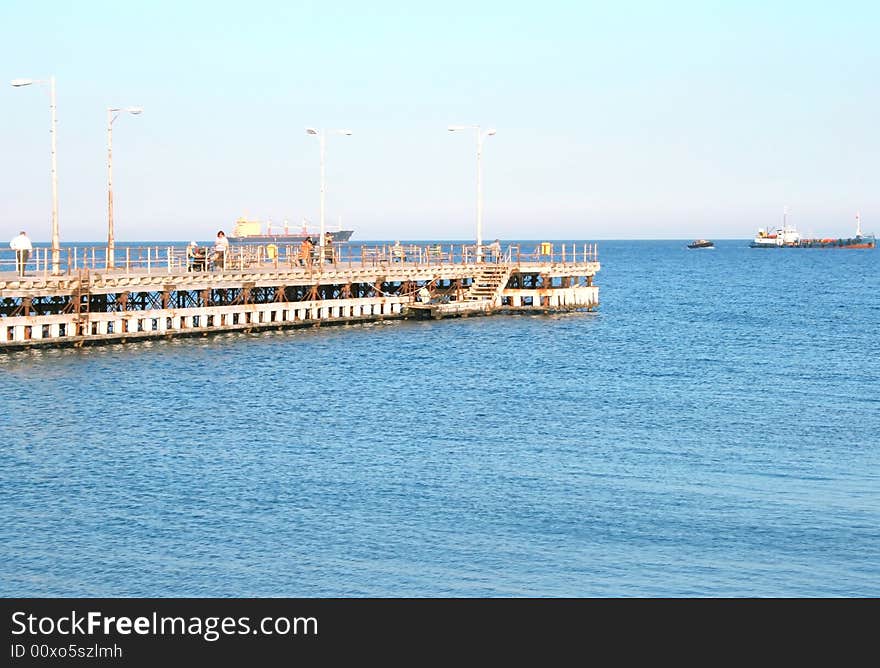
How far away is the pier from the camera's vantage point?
192 ft

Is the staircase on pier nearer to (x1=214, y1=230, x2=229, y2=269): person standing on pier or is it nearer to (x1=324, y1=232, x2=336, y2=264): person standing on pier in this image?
(x1=324, y1=232, x2=336, y2=264): person standing on pier

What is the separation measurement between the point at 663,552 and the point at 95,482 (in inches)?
530

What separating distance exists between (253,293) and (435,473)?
152 feet

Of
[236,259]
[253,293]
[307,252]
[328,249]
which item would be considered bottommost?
[253,293]

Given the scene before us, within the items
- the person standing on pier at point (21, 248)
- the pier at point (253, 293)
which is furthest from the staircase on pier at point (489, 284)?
the person standing on pier at point (21, 248)

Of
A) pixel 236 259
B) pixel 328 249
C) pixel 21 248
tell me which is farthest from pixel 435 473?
pixel 328 249

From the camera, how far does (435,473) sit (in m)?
32.8

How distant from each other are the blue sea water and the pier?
8.03 feet

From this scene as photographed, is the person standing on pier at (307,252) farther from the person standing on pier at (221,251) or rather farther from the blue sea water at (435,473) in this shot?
the blue sea water at (435,473)

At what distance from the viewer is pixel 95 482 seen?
31.5 metres

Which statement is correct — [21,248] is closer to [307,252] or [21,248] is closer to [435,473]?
[307,252]
